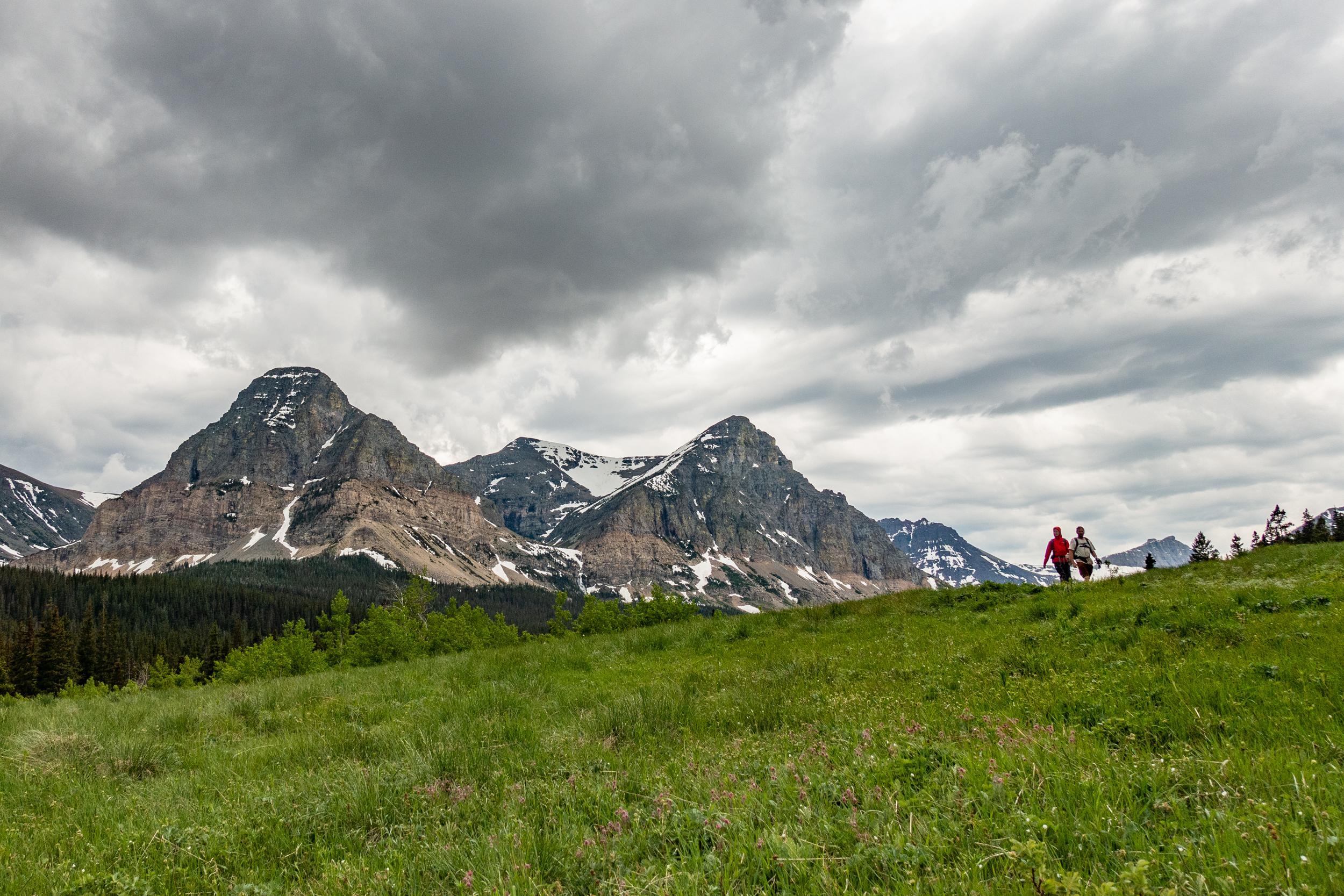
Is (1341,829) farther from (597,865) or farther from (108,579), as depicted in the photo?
(108,579)

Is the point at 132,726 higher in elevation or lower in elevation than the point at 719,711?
lower

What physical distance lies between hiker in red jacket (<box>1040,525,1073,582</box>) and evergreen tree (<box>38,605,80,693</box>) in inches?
3623

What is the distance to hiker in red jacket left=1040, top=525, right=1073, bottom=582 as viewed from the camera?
21734 mm

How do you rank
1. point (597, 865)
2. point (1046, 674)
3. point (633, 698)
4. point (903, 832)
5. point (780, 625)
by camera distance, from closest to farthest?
point (903, 832) → point (597, 865) → point (1046, 674) → point (633, 698) → point (780, 625)

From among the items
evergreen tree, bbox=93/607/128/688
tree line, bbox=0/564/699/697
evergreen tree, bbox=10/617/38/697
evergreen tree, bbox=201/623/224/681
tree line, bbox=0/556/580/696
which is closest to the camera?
tree line, bbox=0/564/699/697

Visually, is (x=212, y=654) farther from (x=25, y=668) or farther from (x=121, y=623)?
(x=121, y=623)

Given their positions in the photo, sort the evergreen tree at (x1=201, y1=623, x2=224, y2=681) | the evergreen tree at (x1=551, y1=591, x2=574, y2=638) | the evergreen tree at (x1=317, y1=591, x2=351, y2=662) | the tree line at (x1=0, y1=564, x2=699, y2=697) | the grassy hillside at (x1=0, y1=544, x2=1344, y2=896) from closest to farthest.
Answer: the grassy hillside at (x1=0, y1=544, x2=1344, y2=896), the tree line at (x1=0, y1=564, x2=699, y2=697), the evergreen tree at (x1=551, y1=591, x2=574, y2=638), the evergreen tree at (x1=317, y1=591, x2=351, y2=662), the evergreen tree at (x1=201, y1=623, x2=224, y2=681)

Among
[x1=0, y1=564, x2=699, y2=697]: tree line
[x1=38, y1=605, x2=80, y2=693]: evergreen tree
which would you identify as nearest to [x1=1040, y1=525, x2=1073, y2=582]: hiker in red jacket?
[x1=0, y1=564, x2=699, y2=697]: tree line

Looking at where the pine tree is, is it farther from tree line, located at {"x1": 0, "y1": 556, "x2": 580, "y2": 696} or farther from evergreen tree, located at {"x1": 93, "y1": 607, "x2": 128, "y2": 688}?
evergreen tree, located at {"x1": 93, "y1": 607, "x2": 128, "y2": 688}

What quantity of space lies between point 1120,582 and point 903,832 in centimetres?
1854

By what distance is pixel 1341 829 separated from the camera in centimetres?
266

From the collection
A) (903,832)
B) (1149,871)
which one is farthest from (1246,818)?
(903,832)

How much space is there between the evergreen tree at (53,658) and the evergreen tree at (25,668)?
17.9 inches

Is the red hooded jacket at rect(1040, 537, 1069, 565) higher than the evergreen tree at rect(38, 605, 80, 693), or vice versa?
the red hooded jacket at rect(1040, 537, 1069, 565)
